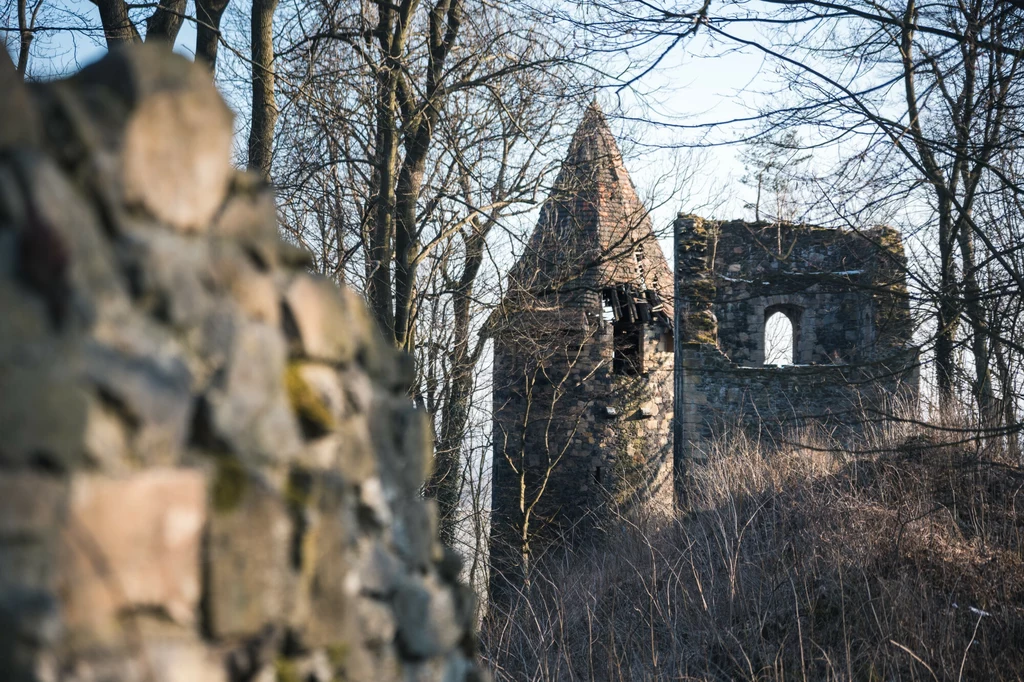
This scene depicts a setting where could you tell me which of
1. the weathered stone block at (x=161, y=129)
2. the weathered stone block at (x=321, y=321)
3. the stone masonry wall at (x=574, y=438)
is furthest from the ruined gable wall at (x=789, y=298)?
the weathered stone block at (x=161, y=129)

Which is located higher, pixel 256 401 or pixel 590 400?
pixel 256 401

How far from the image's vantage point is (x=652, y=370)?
13.2 metres

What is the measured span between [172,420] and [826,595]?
220 inches

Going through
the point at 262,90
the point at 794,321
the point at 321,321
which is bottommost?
the point at 321,321

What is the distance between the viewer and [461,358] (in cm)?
880

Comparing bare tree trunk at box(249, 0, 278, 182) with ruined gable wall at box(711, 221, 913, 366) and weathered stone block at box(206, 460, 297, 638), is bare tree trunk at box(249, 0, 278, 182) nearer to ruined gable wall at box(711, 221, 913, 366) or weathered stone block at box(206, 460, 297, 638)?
Answer: weathered stone block at box(206, 460, 297, 638)

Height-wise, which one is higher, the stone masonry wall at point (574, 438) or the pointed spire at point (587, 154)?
the pointed spire at point (587, 154)

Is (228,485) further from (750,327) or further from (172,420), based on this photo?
(750,327)

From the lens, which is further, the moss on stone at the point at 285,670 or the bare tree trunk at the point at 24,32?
the bare tree trunk at the point at 24,32

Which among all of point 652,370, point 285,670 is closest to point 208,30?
point 285,670

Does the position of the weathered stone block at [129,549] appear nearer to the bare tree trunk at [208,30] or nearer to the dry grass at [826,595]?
the dry grass at [826,595]

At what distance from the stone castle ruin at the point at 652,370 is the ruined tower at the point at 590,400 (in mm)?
24

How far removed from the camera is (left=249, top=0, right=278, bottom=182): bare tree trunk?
6.20m

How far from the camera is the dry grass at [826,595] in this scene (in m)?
4.91
